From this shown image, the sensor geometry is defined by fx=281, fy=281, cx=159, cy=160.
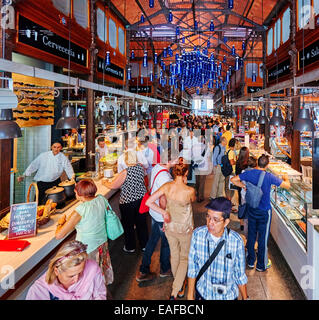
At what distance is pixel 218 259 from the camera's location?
2031 millimetres

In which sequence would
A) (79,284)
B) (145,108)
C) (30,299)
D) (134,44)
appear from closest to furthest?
(30,299), (79,284), (145,108), (134,44)

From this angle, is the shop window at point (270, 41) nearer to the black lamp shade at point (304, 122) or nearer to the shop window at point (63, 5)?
the black lamp shade at point (304, 122)

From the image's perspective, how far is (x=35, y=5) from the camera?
4738 mm

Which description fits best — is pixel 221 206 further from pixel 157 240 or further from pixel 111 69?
pixel 111 69

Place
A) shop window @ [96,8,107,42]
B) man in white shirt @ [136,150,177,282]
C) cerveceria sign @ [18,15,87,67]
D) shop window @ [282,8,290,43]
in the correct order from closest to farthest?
man in white shirt @ [136,150,177,282] < cerveceria sign @ [18,15,87,67] < shop window @ [96,8,107,42] < shop window @ [282,8,290,43]

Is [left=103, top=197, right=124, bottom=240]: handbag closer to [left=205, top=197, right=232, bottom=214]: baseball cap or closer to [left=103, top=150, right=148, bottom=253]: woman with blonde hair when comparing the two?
[left=103, top=150, right=148, bottom=253]: woman with blonde hair

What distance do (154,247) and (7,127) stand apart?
2191 millimetres

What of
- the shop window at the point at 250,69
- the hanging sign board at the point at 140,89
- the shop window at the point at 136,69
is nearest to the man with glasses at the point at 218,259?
the hanging sign board at the point at 140,89

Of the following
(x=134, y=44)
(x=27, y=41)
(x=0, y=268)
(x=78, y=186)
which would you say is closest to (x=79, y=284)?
(x=0, y=268)

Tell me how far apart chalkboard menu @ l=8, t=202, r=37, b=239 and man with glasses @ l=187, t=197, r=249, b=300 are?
5.72ft

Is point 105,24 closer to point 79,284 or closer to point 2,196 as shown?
point 2,196

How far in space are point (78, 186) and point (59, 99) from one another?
6.04 m

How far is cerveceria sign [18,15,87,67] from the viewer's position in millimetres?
4523

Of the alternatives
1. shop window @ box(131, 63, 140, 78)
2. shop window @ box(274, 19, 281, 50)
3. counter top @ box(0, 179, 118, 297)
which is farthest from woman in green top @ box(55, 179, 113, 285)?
shop window @ box(131, 63, 140, 78)
